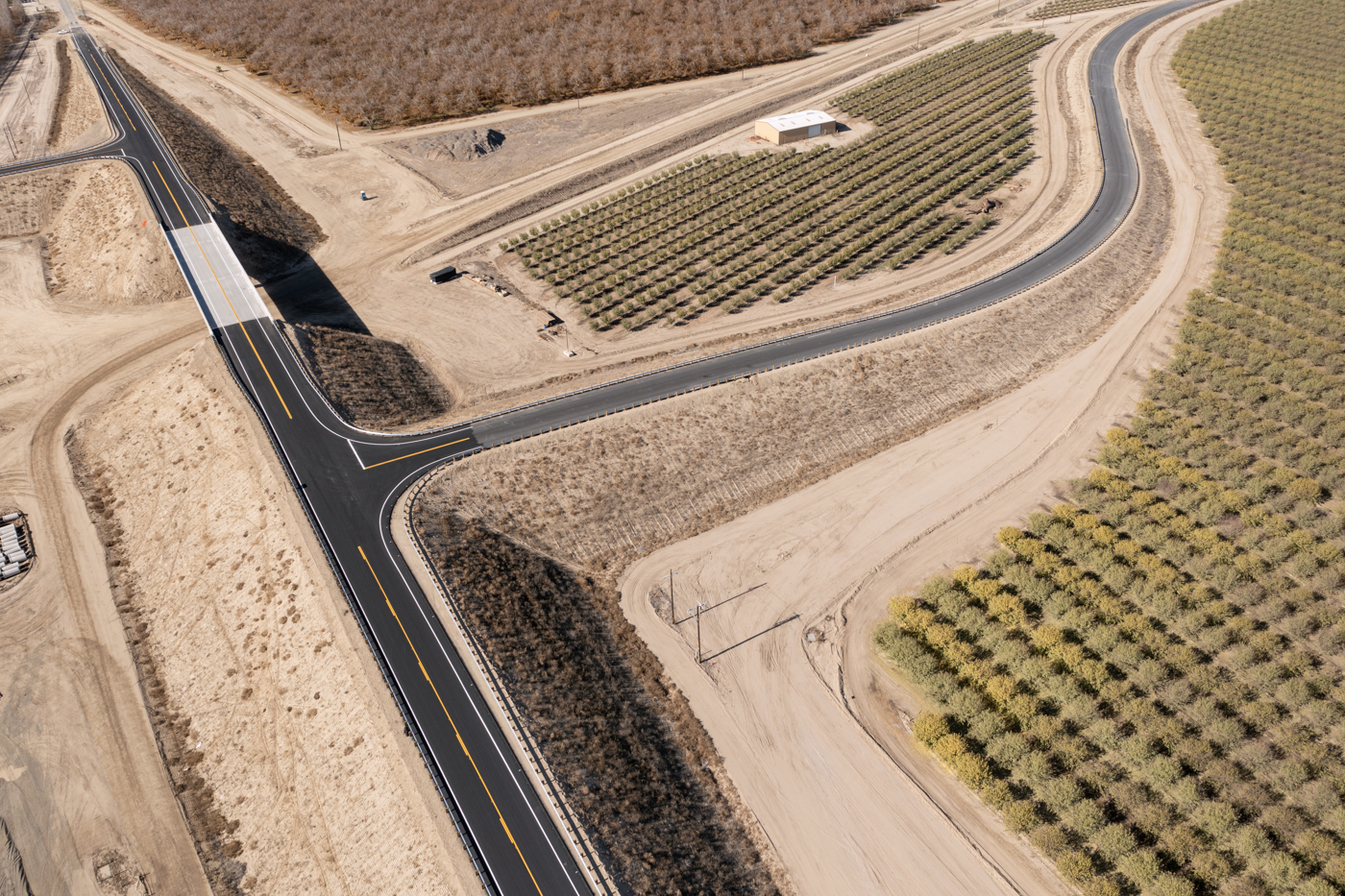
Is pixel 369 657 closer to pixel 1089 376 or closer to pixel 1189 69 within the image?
pixel 1089 376

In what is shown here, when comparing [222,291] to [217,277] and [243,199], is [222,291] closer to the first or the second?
[217,277]

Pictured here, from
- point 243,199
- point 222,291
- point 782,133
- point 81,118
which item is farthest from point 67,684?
point 782,133

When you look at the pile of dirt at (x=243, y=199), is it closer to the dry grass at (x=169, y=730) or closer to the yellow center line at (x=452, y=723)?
the dry grass at (x=169, y=730)

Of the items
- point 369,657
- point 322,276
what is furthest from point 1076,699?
point 322,276

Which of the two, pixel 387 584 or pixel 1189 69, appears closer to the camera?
pixel 387 584

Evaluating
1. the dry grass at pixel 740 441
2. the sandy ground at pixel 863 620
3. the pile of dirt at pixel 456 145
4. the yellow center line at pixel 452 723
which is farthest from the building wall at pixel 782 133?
the yellow center line at pixel 452 723

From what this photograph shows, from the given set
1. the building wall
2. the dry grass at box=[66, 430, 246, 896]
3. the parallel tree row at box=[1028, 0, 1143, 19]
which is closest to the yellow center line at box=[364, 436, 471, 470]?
the dry grass at box=[66, 430, 246, 896]
